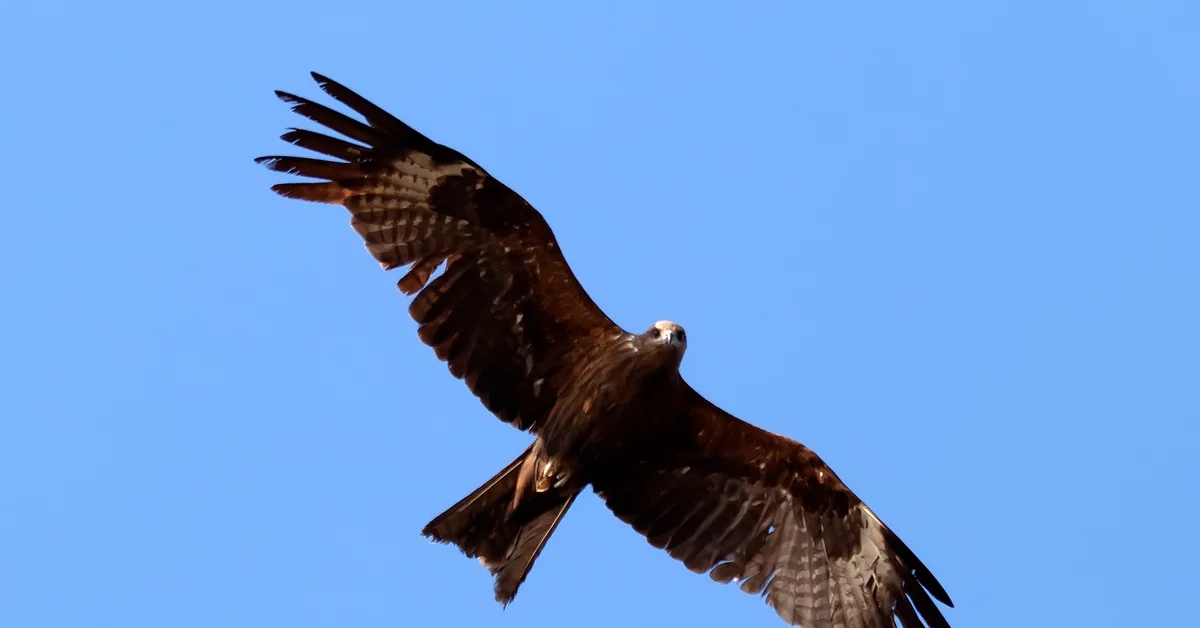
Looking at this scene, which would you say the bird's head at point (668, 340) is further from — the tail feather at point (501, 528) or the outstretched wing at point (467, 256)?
the tail feather at point (501, 528)

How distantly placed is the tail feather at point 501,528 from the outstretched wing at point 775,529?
0.65m

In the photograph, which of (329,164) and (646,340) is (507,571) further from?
(329,164)

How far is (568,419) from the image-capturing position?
11.3 meters

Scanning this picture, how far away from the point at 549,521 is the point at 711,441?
4.39 ft

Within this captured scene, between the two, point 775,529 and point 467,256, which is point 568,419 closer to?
point 467,256

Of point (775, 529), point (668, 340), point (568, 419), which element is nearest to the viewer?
point (668, 340)

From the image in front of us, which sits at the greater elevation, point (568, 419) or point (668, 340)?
point (668, 340)

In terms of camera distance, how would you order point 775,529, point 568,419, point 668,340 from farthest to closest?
1. point 775,529
2. point 568,419
3. point 668,340

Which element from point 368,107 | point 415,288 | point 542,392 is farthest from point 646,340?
point 368,107

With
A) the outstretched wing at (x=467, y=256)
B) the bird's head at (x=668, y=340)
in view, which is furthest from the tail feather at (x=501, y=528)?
the bird's head at (x=668, y=340)

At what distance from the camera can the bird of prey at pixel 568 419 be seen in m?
11.2

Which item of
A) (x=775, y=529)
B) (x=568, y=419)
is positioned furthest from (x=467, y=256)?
(x=775, y=529)

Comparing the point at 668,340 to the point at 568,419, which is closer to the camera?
the point at 668,340

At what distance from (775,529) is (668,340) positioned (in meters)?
1.90
